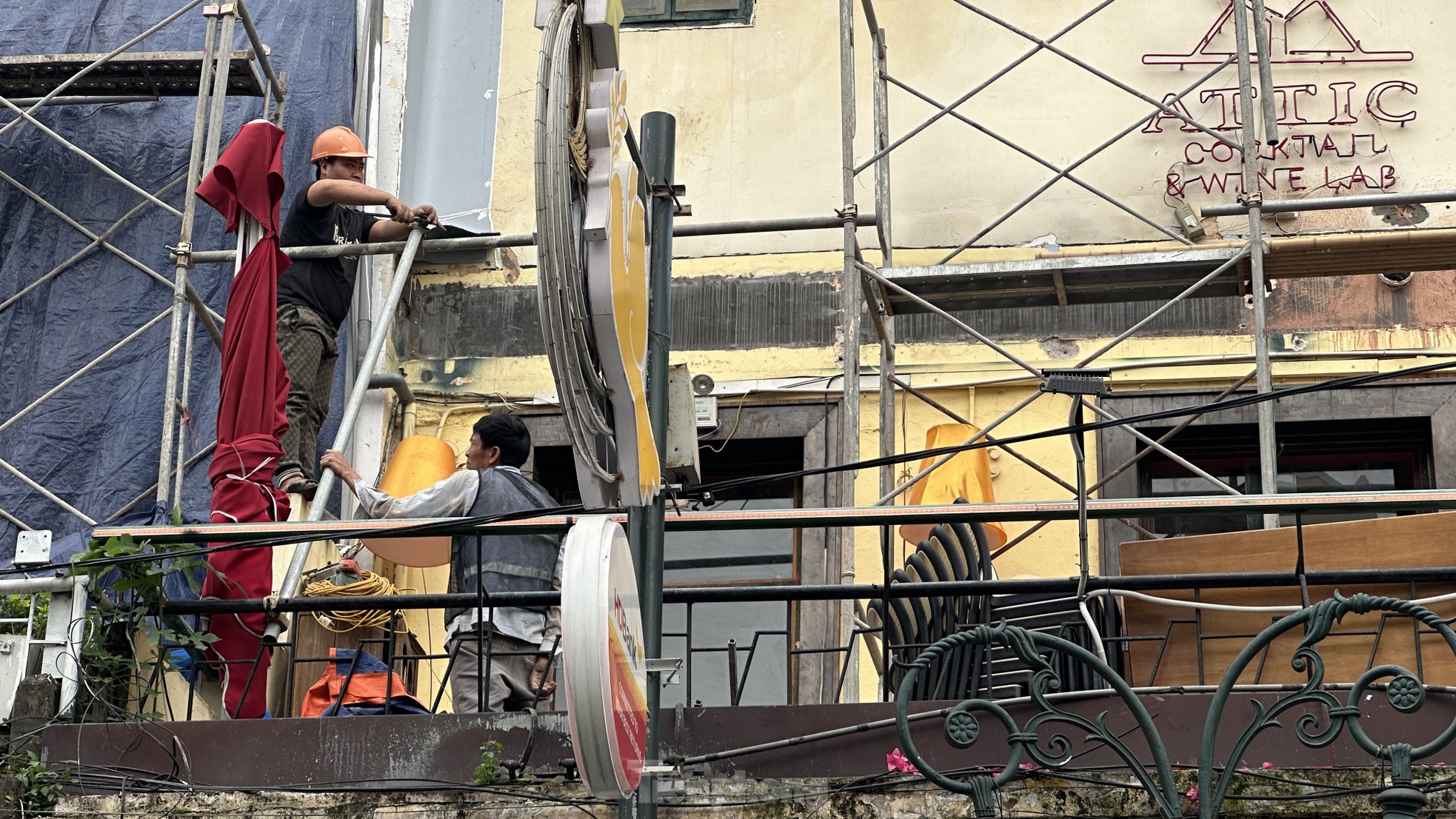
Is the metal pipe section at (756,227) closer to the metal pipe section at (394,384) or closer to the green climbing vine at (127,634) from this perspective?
the metal pipe section at (394,384)

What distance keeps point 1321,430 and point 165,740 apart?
6.40 meters

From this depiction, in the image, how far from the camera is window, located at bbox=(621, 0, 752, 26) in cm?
1180

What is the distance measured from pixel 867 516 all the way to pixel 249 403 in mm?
2978

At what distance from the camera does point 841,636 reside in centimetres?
865

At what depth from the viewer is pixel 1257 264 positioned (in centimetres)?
900

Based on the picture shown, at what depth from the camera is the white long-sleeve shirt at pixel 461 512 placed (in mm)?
7809

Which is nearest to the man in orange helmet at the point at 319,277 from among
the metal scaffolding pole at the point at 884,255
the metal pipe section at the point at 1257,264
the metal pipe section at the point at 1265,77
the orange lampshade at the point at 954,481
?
the metal scaffolding pole at the point at 884,255

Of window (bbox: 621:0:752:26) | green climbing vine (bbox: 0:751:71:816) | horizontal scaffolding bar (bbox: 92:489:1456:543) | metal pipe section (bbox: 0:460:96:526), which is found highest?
window (bbox: 621:0:752:26)

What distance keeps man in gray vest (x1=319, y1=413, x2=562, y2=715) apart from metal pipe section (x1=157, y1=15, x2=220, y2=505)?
3.74ft

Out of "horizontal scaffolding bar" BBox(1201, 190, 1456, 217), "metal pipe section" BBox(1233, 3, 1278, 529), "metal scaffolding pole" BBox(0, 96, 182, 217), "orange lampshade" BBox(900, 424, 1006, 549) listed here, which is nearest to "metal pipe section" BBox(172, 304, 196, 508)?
"metal scaffolding pole" BBox(0, 96, 182, 217)

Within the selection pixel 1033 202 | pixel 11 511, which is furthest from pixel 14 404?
pixel 1033 202

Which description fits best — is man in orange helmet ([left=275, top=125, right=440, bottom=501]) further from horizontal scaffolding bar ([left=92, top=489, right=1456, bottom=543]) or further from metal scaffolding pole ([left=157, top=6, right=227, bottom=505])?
horizontal scaffolding bar ([left=92, top=489, right=1456, bottom=543])

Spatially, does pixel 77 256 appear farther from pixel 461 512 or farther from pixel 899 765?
pixel 899 765

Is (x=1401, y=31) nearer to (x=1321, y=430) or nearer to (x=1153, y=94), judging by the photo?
(x=1153, y=94)
